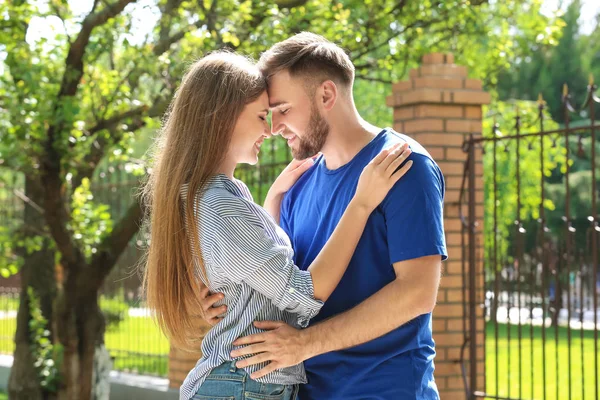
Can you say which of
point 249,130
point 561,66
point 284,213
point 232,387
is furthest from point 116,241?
point 561,66

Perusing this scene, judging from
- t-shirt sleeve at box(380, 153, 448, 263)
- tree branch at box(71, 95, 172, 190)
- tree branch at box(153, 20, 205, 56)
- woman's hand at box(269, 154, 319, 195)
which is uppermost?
tree branch at box(153, 20, 205, 56)

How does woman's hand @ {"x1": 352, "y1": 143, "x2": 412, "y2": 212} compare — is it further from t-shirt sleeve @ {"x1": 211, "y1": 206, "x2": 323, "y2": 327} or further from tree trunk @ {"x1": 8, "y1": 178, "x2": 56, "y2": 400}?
tree trunk @ {"x1": 8, "y1": 178, "x2": 56, "y2": 400}

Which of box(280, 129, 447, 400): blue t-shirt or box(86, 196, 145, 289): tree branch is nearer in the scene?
box(280, 129, 447, 400): blue t-shirt

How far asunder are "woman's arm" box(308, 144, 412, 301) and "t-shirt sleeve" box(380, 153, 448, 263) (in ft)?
0.15

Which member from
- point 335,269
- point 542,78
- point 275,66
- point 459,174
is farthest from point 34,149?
point 542,78

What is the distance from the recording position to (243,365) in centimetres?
247

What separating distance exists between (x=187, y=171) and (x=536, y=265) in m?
4.36

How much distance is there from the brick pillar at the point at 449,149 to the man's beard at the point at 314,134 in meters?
3.21

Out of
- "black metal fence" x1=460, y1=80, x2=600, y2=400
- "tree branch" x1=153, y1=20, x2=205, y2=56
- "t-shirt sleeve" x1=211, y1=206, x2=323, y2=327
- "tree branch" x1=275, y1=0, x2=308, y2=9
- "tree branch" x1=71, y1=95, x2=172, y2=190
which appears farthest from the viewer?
"tree branch" x1=153, y1=20, x2=205, y2=56

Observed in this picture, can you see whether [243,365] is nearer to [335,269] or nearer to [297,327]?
[297,327]

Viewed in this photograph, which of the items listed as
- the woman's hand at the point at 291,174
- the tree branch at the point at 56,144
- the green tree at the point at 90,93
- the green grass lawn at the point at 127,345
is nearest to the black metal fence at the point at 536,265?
the green tree at the point at 90,93

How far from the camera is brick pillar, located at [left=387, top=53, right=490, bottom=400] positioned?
595 cm

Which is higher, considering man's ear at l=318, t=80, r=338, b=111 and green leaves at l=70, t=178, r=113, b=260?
man's ear at l=318, t=80, r=338, b=111

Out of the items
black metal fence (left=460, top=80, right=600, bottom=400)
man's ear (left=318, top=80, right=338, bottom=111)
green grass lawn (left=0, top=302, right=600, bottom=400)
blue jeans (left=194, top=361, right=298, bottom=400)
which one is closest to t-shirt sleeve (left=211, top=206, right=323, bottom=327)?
blue jeans (left=194, top=361, right=298, bottom=400)
